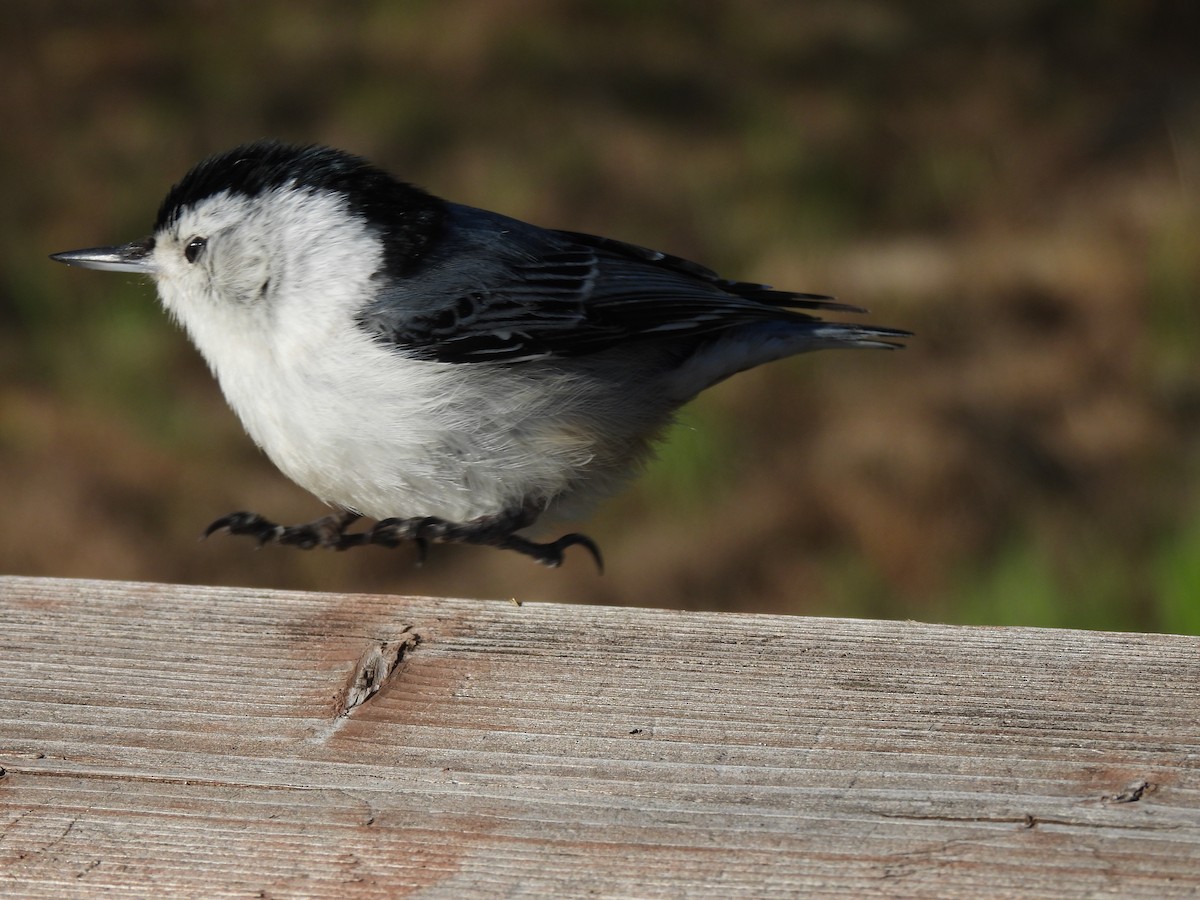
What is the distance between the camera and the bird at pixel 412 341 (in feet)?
8.29

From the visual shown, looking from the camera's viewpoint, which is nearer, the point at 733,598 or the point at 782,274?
the point at 733,598

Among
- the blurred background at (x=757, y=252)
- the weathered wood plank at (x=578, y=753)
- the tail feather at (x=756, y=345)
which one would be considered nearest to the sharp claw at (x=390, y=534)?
Answer: the tail feather at (x=756, y=345)

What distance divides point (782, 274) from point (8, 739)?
4038mm

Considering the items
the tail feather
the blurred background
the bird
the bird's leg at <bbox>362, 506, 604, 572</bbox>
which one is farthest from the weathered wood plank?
the blurred background

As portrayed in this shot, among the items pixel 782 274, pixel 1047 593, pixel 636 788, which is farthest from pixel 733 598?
pixel 636 788

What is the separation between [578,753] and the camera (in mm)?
1508

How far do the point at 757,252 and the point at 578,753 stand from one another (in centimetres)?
406

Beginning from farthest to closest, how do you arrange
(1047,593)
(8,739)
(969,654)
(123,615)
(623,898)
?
(1047,593) < (123,615) < (969,654) < (8,739) < (623,898)

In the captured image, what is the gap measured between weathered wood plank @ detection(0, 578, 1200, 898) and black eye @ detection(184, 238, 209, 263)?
105 centimetres

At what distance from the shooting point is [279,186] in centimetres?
276

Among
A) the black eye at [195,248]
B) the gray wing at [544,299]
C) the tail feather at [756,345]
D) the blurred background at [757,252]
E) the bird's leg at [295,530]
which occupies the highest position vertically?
the black eye at [195,248]

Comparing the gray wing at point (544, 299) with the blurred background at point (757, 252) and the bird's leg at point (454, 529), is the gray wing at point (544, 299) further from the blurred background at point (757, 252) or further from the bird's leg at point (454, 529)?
the blurred background at point (757, 252)

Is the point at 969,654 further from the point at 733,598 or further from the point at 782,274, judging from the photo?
the point at 782,274

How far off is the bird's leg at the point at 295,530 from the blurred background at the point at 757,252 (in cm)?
154
